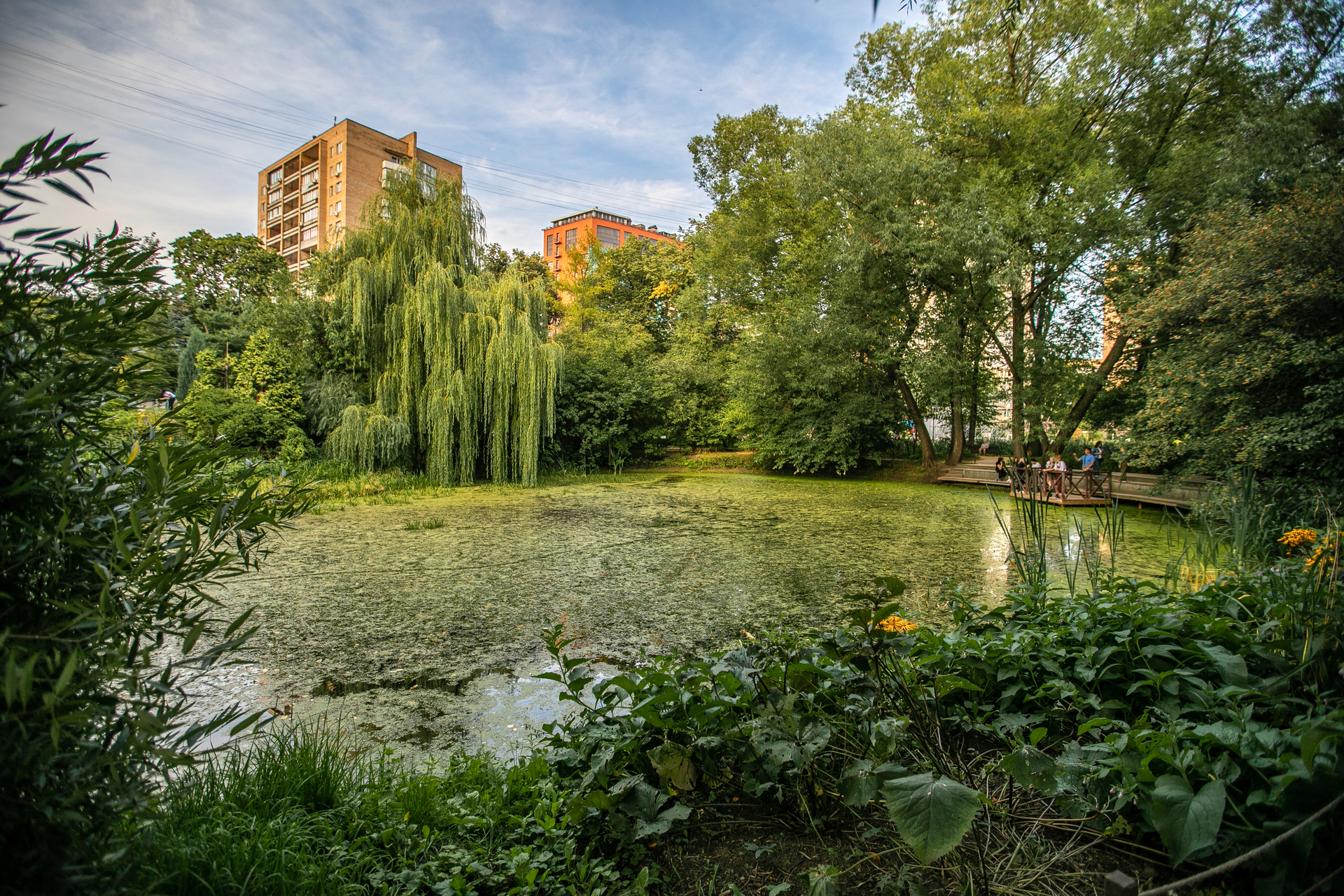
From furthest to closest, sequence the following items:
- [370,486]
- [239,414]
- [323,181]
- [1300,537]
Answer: [323,181]
[239,414]
[370,486]
[1300,537]

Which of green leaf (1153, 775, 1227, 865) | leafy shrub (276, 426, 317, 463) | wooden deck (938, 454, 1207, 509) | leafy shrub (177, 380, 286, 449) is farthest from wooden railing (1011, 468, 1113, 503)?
leafy shrub (177, 380, 286, 449)

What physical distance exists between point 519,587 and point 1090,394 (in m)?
10.7

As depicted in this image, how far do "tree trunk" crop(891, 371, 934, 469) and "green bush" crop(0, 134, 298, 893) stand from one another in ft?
45.2

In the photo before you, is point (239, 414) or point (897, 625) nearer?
point (897, 625)

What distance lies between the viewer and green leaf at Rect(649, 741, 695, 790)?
130cm

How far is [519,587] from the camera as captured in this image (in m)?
4.39

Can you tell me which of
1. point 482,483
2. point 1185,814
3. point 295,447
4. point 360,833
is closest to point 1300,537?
point 1185,814

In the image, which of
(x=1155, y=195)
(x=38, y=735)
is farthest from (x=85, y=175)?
(x=1155, y=195)

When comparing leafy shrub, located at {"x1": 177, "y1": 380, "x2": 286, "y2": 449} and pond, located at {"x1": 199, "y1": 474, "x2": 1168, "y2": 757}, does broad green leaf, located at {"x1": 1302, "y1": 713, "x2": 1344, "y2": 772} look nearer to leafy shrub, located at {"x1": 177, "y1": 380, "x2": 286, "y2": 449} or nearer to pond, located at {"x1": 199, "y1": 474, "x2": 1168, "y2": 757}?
pond, located at {"x1": 199, "y1": 474, "x2": 1168, "y2": 757}

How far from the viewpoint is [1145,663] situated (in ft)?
4.87

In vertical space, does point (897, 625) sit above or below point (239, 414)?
below

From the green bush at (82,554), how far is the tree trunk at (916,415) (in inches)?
543

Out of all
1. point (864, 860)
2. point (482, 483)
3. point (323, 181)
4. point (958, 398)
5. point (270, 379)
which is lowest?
point (482, 483)

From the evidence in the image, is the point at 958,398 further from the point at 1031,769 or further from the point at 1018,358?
the point at 1031,769
